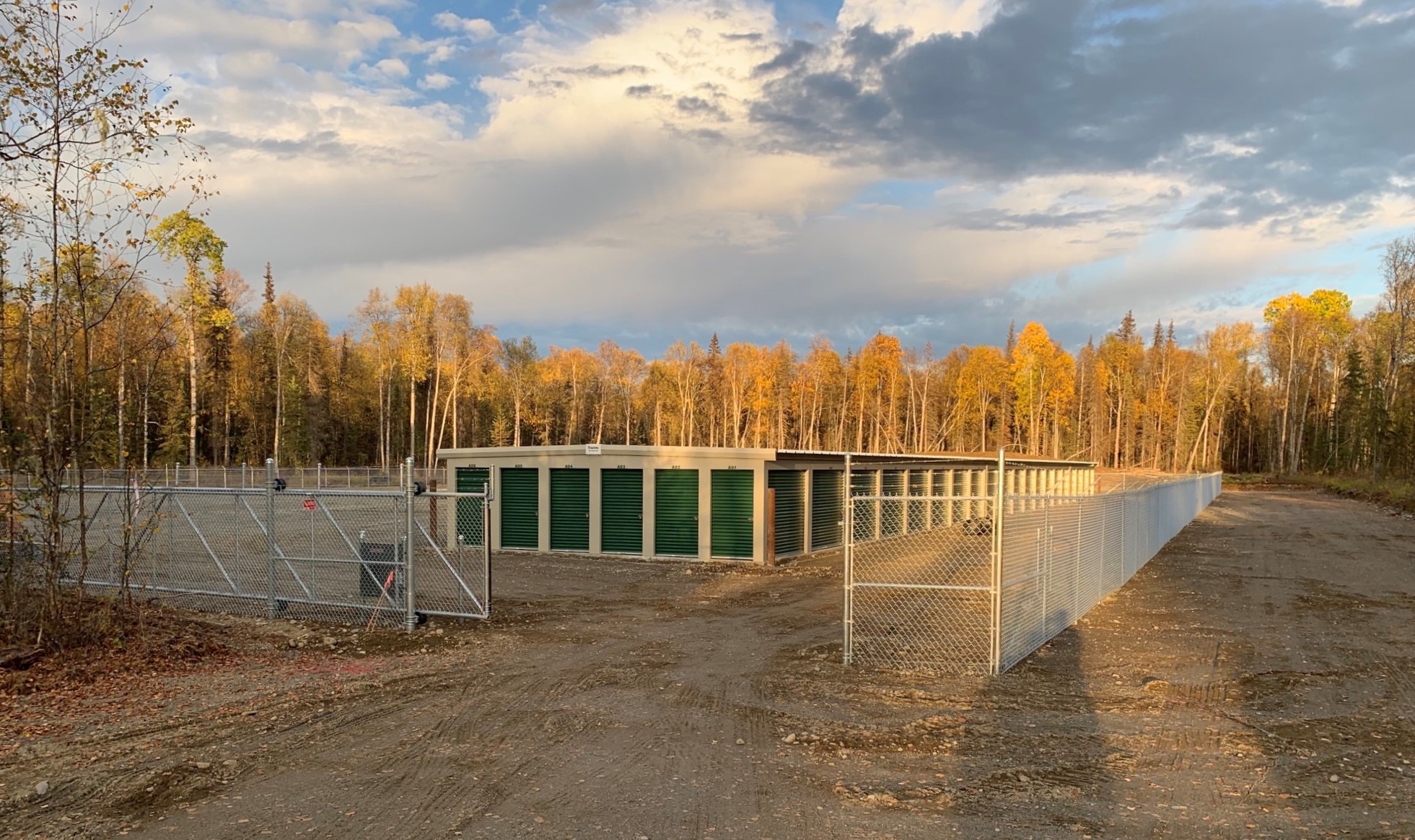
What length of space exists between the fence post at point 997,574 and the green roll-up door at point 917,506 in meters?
17.2

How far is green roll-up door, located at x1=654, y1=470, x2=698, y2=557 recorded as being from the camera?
1912 cm

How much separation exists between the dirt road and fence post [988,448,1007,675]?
0.28 m

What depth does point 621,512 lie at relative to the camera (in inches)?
775

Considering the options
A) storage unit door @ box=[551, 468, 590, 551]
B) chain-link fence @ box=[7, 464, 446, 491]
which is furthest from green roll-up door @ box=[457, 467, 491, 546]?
chain-link fence @ box=[7, 464, 446, 491]

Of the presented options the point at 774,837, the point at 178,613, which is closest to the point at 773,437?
the point at 178,613

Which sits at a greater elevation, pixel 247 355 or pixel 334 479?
pixel 247 355

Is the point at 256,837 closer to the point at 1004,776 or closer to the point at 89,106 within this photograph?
the point at 1004,776

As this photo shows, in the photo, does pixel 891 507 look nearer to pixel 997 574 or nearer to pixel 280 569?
pixel 280 569

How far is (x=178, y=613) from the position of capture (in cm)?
1062

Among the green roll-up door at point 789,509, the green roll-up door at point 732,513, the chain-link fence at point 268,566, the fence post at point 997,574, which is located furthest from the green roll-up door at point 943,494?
the fence post at point 997,574

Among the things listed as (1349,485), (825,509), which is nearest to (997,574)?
(825,509)

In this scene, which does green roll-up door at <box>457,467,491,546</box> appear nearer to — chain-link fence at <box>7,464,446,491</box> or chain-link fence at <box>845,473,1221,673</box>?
chain-link fence at <box>845,473,1221,673</box>

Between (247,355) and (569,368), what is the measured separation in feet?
97.1

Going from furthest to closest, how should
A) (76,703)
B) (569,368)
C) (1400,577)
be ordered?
(569,368) < (1400,577) < (76,703)
